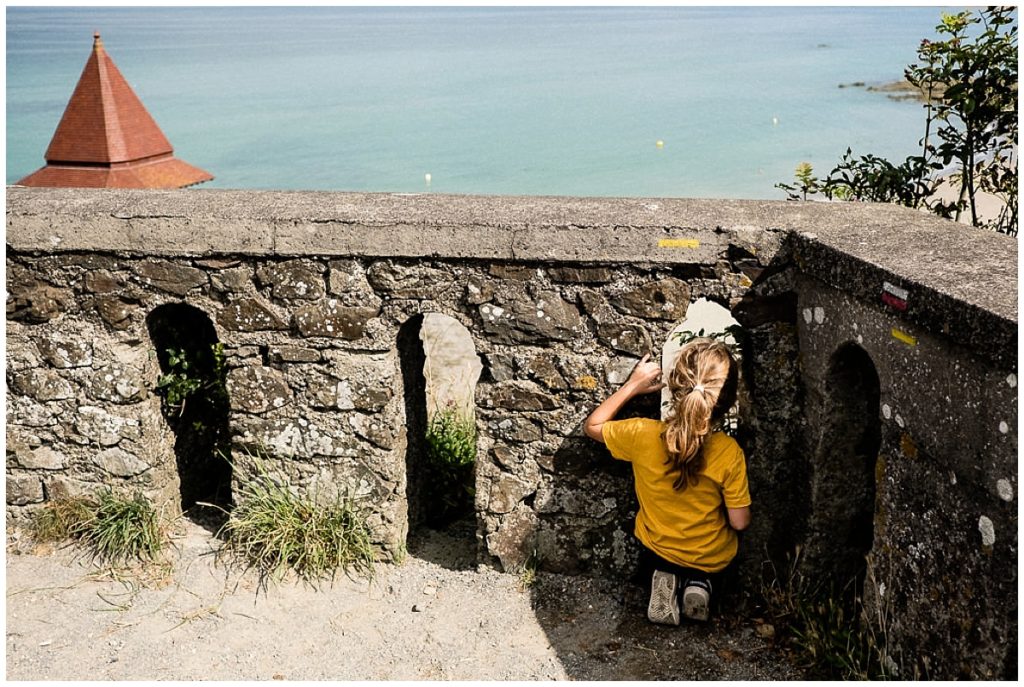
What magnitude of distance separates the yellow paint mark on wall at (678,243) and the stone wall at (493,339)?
1cm

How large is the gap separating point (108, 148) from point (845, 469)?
8338 mm

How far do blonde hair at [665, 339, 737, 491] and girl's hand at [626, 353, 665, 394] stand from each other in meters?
0.37

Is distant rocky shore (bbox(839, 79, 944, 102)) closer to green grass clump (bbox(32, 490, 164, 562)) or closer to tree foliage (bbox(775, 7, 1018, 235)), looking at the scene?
tree foliage (bbox(775, 7, 1018, 235))

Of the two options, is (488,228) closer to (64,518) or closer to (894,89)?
(64,518)

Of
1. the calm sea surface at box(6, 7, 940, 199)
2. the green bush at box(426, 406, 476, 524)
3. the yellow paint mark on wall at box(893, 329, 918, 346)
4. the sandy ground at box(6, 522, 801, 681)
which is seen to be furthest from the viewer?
the calm sea surface at box(6, 7, 940, 199)

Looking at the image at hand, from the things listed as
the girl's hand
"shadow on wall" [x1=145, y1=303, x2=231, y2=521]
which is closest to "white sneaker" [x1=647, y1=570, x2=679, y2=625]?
the girl's hand

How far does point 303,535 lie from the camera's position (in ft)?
16.9

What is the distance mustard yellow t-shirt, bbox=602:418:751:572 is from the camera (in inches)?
170

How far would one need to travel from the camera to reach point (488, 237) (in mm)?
4562

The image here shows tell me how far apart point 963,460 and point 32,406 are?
4.43m

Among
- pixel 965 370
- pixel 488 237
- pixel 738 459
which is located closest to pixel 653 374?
pixel 738 459

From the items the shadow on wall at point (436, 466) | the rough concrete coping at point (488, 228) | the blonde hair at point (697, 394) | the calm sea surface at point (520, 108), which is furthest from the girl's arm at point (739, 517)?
the calm sea surface at point (520, 108)

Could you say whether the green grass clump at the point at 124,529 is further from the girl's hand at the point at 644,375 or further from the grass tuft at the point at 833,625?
the grass tuft at the point at 833,625

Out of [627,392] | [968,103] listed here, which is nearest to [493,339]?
[627,392]
